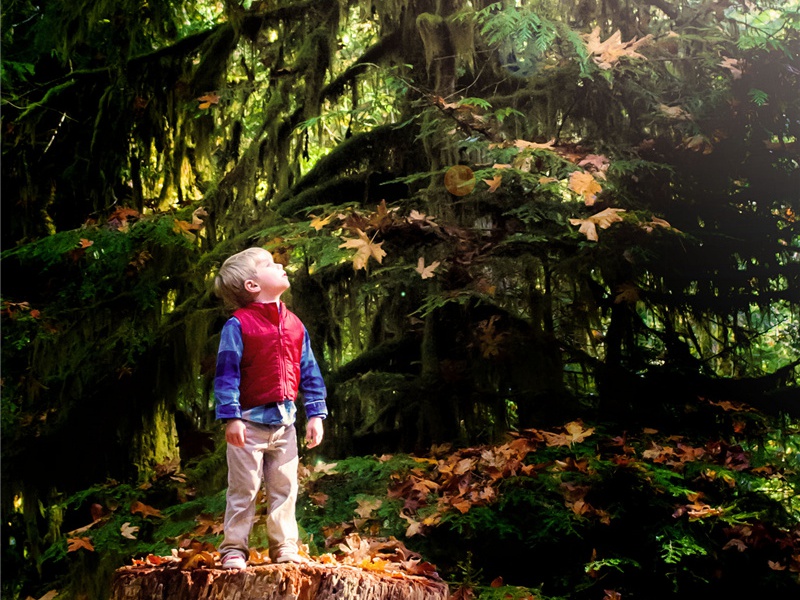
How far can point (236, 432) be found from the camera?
3.59 m

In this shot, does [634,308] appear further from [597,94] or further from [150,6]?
[150,6]

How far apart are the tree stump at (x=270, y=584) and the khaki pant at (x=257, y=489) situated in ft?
0.47

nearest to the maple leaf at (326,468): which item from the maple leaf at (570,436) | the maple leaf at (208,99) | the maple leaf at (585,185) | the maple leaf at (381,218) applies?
the maple leaf at (570,436)

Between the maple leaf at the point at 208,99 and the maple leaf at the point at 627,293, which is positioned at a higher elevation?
the maple leaf at the point at 208,99

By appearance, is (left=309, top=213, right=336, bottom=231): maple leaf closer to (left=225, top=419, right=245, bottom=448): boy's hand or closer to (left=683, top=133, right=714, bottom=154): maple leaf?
(left=225, top=419, right=245, bottom=448): boy's hand

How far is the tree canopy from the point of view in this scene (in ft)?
21.2

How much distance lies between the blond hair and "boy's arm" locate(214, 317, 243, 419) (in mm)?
138

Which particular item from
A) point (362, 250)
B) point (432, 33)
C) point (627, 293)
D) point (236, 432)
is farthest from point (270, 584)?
point (432, 33)

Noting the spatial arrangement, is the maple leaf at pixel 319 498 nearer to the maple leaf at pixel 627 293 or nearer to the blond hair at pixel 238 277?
the blond hair at pixel 238 277

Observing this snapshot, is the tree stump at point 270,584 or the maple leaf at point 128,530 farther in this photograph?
the maple leaf at point 128,530

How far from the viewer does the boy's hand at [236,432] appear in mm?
3590

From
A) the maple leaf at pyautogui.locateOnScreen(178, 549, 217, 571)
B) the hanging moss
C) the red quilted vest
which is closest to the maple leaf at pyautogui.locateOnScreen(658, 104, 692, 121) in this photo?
the hanging moss

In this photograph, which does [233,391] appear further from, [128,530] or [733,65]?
[733,65]

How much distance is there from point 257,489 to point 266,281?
94cm
